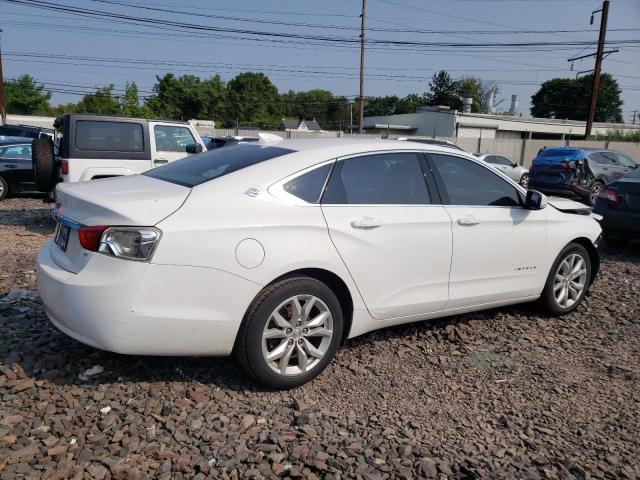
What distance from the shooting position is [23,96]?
6019 centimetres

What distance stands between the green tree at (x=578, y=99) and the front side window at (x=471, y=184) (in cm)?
9053

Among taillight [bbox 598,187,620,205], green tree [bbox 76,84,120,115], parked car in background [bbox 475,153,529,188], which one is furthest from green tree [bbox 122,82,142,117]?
taillight [bbox 598,187,620,205]

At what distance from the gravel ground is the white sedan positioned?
32cm

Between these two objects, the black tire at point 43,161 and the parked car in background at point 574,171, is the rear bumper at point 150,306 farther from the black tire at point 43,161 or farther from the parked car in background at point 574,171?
the parked car in background at point 574,171

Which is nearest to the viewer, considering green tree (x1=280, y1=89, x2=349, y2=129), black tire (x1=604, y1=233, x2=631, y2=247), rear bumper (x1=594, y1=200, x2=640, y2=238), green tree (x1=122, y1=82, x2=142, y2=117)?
rear bumper (x1=594, y1=200, x2=640, y2=238)

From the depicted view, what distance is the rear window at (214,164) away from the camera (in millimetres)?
3426

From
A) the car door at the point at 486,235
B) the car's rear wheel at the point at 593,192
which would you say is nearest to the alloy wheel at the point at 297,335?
the car door at the point at 486,235

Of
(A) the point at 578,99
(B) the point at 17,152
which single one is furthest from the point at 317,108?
(B) the point at 17,152

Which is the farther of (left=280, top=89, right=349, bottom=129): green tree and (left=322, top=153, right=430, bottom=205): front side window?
(left=280, top=89, right=349, bottom=129): green tree

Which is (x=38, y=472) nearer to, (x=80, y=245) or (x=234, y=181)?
(x=80, y=245)

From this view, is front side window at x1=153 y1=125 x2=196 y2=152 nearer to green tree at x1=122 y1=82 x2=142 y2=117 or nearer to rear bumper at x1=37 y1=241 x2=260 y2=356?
rear bumper at x1=37 y1=241 x2=260 y2=356

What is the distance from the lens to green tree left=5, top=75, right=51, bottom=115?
59969 millimetres

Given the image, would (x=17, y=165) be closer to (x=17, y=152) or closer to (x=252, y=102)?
(x=17, y=152)

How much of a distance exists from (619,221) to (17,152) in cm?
1198
